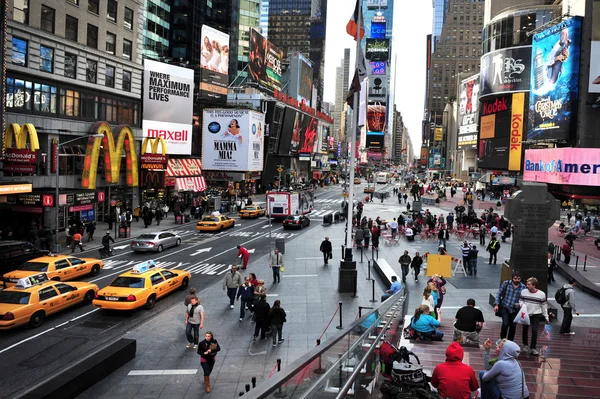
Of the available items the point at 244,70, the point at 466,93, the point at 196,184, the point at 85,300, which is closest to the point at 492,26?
the point at 466,93

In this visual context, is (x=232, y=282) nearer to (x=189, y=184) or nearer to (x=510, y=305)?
(x=510, y=305)

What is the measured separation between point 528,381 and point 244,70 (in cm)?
9506

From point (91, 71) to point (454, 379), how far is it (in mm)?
40402

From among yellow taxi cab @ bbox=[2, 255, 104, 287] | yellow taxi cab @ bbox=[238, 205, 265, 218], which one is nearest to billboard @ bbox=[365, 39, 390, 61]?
yellow taxi cab @ bbox=[238, 205, 265, 218]

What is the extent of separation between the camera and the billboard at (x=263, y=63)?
255ft

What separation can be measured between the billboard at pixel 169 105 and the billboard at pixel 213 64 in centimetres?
1187

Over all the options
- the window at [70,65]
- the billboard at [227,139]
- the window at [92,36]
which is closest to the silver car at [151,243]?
the window at [70,65]

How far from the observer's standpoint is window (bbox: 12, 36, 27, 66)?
32.2 metres

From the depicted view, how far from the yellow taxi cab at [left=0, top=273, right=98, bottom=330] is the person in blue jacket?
38.9 feet

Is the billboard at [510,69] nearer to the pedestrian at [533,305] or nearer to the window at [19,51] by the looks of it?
the window at [19,51]

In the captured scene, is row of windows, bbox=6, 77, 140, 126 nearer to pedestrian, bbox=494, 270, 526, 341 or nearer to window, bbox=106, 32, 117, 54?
window, bbox=106, 32, 117, 54

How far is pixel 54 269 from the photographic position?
2030 cm

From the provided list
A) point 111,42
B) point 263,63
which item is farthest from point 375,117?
point 111,42

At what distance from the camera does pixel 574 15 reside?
1640 inches
